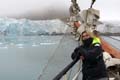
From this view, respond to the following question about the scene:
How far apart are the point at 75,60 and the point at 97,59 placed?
0.11 meters

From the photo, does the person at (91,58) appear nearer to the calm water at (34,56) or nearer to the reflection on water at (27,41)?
the calm water at (34,56)

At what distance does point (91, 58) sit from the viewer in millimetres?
1671

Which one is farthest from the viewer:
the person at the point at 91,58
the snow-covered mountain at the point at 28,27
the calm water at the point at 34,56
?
the snow-covered mountain at the point at 28,27

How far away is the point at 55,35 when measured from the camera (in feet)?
26.0

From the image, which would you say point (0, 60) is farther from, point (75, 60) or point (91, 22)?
point (75, 60)

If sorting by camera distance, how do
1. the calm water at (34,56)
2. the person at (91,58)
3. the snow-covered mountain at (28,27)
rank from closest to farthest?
1. the person at (91,58)
2. the calm water at (34,56)
3. the snow-covered mountain at (28,27)

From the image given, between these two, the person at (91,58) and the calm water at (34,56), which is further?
the calm water at (34,56)

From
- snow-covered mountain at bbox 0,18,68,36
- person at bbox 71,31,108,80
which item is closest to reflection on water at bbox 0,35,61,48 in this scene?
snow-covered mountain at bbox 0,18,68,36

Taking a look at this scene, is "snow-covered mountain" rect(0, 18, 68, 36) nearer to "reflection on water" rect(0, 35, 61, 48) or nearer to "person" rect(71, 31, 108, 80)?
"reflection on water" rect(0, 35, 61, 48)

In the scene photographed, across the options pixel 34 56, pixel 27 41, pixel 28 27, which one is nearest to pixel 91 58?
pixel 34 56

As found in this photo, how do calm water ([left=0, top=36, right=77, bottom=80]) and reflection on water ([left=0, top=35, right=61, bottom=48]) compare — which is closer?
calm water ([left=0, top=36, right=77, bottom=80])

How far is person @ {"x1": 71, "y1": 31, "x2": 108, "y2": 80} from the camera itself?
1.67 m

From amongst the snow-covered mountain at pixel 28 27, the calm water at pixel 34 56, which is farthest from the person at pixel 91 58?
the snow-covered mountain at pixel 28 27

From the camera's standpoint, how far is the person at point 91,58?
1670 millimetres
